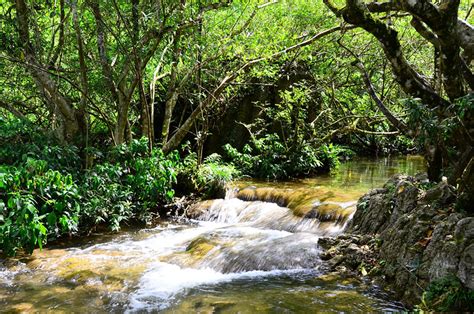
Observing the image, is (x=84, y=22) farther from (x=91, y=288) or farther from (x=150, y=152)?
(x=91, y=288)

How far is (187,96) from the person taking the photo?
489 inches

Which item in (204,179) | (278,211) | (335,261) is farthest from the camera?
(204,179)

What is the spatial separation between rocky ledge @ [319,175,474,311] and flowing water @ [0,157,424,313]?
0.29m

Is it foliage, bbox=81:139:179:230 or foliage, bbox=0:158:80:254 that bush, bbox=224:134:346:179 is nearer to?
foliage, bbox=81:139:179:230

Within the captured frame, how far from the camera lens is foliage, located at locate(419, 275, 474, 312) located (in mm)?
3689

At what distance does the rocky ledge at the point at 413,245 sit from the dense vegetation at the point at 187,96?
403 millimetres

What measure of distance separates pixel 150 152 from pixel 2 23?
418 cm

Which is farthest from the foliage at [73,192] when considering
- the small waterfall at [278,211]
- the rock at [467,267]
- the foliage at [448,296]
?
the rock at [467,267]

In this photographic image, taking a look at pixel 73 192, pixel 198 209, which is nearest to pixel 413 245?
pixel 73 192

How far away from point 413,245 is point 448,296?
3.67 feet

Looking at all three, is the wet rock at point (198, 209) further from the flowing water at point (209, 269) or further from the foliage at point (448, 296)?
the foliage at point (448, 296)

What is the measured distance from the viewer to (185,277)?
580 cm

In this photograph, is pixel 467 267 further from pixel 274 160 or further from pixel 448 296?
pixel 274 160

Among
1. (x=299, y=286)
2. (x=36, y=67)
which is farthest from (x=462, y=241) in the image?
(x=36, y=67)
